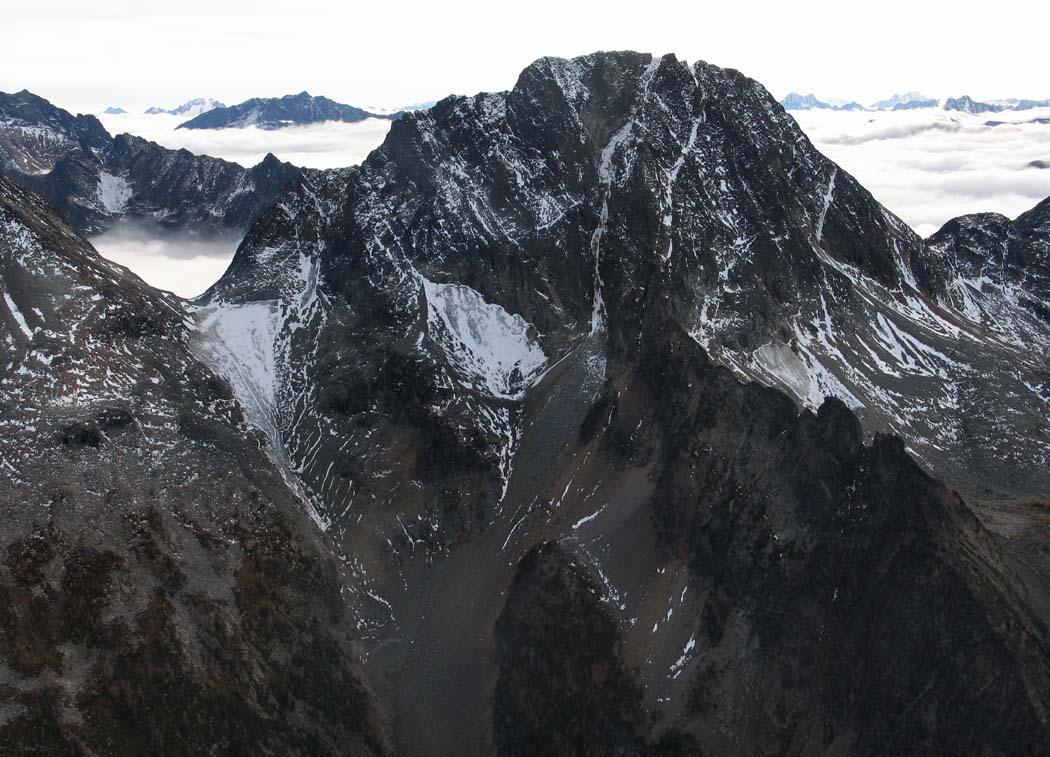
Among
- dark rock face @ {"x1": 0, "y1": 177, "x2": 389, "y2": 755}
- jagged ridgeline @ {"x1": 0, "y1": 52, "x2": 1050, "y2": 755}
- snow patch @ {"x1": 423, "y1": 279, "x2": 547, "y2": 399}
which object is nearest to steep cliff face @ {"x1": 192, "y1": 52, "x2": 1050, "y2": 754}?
jagged ridgeline @ {"x1": 0, "y1": 52, "x2": 1050, "y2": 755}

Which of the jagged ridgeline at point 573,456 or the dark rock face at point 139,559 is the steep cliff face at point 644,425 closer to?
the jagged ridgeline at point 573,456

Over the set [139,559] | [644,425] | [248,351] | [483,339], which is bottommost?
[139,559]

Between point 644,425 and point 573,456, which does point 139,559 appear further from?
point 644,425

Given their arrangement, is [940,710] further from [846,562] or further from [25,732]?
[25,732]

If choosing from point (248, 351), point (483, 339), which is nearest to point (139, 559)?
point (248, 351)

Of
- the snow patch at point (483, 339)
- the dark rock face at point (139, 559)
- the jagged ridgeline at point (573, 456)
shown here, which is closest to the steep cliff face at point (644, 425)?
→ the jagged ridgeline at point (573, 456)

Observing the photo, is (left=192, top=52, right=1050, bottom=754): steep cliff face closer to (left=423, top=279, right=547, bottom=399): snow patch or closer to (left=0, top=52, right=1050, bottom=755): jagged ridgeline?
(left=0, top=52, right=1050, bottom=755): jagged ridgeline
